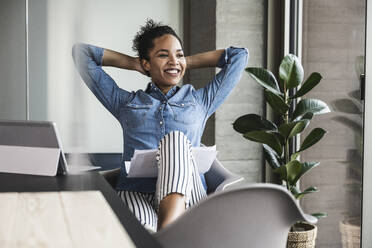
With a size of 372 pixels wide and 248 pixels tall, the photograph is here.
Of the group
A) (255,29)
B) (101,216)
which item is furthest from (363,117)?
(101,216)

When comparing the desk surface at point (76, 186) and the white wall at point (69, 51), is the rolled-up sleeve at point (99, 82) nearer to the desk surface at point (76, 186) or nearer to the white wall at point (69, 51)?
the white wall at point (69, 51)

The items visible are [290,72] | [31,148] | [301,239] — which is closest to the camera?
[31,148]

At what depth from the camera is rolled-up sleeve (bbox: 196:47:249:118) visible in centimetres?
254

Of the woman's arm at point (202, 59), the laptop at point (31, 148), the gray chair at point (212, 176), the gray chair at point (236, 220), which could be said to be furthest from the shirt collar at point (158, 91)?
the gray chair at point (236, 220)

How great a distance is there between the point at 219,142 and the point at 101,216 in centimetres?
276

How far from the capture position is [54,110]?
3.42 metres

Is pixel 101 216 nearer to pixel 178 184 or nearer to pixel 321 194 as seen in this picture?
pixel 178 184

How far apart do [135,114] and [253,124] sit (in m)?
0.90

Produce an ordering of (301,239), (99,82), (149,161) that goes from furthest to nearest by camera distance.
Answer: (301,239) < (99,82) < (149,161)

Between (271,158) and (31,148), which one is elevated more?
(31,148)

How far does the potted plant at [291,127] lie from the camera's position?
9.25 feet

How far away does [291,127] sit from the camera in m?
2.83

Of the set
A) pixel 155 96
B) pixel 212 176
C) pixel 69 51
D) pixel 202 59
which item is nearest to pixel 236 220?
pixel 212 176

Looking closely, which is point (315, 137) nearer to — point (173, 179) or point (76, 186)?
point (173, 179)
